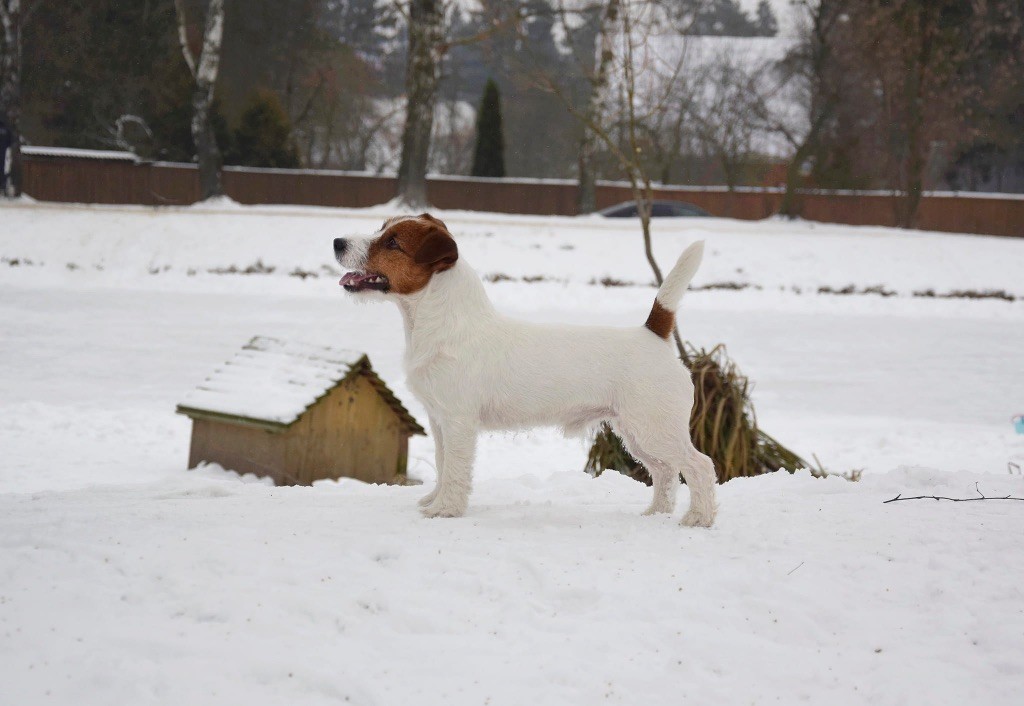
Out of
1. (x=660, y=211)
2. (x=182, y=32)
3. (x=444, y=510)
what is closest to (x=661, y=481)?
(x=444, y=510)

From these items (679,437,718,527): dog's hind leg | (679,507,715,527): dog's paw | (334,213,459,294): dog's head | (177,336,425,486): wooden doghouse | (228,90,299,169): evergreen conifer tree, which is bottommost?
(177,336,425,486): wooden doghouse

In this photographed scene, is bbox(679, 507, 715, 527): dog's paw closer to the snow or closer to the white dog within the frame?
the white dog

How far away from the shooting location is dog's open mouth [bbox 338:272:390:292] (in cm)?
400

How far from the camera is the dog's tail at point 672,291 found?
4.07 meters

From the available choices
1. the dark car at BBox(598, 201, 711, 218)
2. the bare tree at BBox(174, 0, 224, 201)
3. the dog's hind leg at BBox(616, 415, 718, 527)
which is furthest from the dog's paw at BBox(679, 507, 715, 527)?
the dark car at BBox(598, 201, 711, 218)

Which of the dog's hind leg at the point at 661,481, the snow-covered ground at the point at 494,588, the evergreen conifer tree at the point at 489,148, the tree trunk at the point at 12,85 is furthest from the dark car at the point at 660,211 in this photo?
the dog's hind leg at the point at 661,481

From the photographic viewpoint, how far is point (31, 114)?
24.4 meters

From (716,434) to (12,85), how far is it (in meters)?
18.7

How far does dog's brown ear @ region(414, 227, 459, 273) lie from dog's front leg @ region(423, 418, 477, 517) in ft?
2.12

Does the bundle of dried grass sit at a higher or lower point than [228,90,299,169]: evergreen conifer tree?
lower

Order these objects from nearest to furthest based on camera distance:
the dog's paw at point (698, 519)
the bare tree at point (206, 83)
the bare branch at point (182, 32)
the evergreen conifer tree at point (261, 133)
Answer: the dog's paw at point (698, 519)
the bare branch at point (182, 32)
the bare tree at point (206, 83)
the evergreen conifer tree at point (261, 133)

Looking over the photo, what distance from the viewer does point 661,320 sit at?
4.18m

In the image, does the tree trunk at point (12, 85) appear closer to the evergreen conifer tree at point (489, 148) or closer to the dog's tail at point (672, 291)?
the evergreen conifer tree at point (489, 148)

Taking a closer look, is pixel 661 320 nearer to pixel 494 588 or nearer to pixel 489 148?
pixel 494 588
